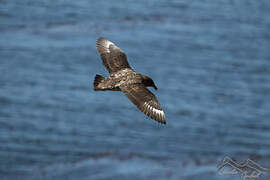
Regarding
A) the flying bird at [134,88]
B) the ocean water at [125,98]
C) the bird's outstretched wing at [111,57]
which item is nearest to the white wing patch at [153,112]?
the flying bird at [134,88]

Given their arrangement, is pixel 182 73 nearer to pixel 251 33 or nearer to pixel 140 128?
pixel 140 128

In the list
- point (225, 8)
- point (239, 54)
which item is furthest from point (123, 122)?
point (225, 8)

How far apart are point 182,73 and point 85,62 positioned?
13.3ft

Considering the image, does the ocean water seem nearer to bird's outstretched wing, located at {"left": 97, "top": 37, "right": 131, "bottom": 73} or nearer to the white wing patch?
bird's outstretched wing, located at {"left": 97, "top": 37, "right": 131, "bottom": 73}

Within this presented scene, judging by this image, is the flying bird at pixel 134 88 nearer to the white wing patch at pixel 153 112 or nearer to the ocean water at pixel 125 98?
the white wing patch at pixel 153 112

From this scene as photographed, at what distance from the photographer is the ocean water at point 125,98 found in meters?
21.3

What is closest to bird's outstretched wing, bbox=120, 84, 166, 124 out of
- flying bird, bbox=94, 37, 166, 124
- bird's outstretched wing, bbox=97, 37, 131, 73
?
flying bird, bbox=94, 37, 166, 124

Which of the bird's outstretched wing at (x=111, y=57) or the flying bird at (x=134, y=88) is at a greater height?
the bird's outstretched wing at (x=111, y=57)

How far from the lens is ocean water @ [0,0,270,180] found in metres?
21.3

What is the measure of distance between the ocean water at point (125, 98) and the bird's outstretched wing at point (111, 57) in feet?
28.4

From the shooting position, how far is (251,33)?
3089 cm

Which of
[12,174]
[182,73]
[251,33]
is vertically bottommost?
[12,174]

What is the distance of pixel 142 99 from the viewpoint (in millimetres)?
9734

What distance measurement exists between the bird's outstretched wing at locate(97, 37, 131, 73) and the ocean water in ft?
28.4
